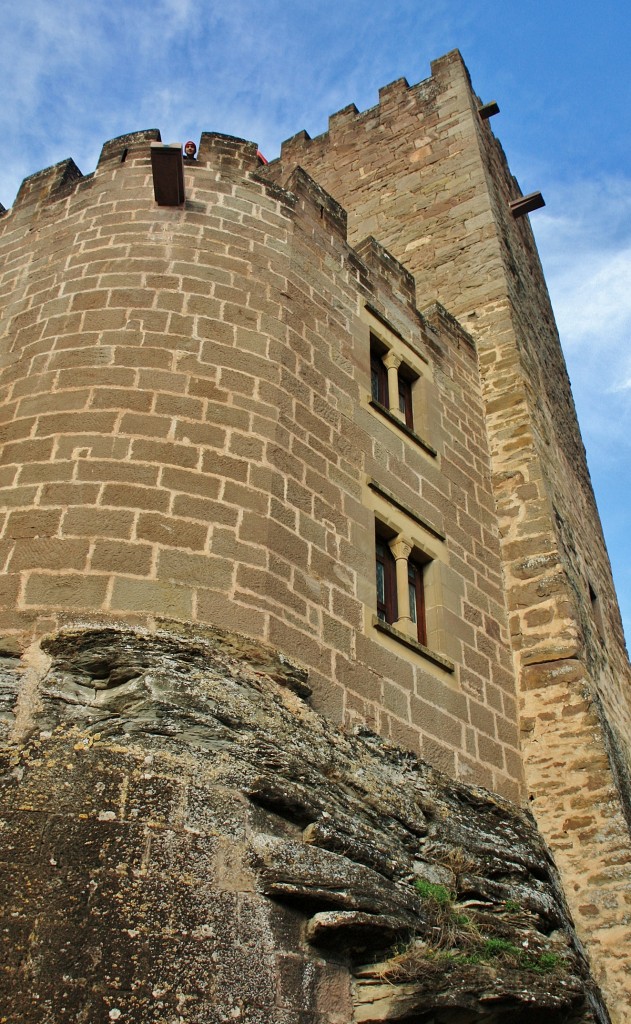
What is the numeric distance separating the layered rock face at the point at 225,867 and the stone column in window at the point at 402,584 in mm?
1435

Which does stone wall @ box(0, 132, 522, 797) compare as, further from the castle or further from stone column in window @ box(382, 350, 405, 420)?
stone column in window @ box(382, 350, 405, 420)

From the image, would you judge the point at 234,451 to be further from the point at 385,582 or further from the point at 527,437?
the point at 527,437

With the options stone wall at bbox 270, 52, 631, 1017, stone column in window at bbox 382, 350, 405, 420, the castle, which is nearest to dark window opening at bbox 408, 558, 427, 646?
the castle

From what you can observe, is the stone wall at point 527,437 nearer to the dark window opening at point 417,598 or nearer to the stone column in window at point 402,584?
the dark window opening at point 417,598

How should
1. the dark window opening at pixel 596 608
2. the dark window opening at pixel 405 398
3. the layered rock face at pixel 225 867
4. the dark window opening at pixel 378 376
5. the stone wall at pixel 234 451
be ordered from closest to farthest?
1. the layered rock face at pixel 225 867
2. the stone wall at pixel 234 451
3. the dark window opening at pixel 378 376
4. the dark window opening at pixel 405 398
5. the dark window opening at pixel 596 608

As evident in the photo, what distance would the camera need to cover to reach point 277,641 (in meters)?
5.66

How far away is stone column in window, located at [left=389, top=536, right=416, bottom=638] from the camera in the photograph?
23.8ft

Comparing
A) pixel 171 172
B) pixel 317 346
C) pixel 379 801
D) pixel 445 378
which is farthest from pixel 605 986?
pixel 171 172

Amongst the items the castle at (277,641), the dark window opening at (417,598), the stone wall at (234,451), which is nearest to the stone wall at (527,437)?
the castle at (277,641)

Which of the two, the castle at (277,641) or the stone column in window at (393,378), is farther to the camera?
the stone column in window at (393,378)

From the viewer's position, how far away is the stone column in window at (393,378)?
862cm

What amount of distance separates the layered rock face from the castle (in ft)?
0.05

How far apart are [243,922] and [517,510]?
5993 mm

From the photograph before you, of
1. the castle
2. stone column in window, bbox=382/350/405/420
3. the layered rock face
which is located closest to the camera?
the layered rock face
